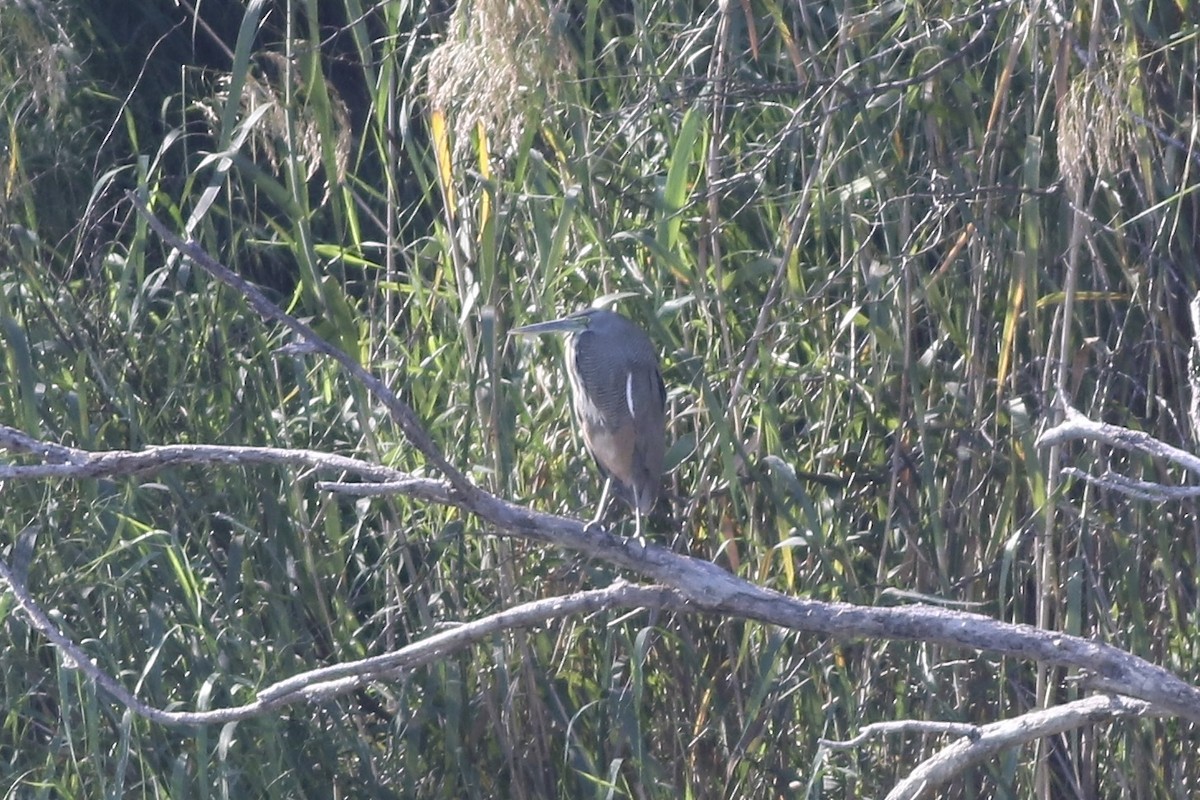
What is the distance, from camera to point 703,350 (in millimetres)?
2738

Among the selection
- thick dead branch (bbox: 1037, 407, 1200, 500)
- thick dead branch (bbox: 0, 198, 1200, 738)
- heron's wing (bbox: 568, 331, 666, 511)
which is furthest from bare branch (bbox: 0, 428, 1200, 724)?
heron's wing (bbox: 568, 331, 666, 511)

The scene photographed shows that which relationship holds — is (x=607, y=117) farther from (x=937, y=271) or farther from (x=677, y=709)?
(x=677, y=709)

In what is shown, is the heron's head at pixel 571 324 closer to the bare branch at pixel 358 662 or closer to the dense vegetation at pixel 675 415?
the dense vegetation at pixel 675 415

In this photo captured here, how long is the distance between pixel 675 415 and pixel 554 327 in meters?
0.41

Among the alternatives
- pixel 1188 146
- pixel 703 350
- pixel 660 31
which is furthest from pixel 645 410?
pixel 1188 146

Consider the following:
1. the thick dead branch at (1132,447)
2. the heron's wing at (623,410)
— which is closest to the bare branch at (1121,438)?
the thick dead branch at (1132,447)

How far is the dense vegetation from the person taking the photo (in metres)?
2.40

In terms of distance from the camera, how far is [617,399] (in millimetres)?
2648

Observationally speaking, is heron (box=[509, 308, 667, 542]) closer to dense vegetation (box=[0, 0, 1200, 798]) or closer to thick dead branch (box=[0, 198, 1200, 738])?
dense vegetation (box=[0, 0, 1200, 798])

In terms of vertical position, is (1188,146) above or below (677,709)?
above

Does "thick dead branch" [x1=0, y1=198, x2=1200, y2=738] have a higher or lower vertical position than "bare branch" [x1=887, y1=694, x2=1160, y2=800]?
higher

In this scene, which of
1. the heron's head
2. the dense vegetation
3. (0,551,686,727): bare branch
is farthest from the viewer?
the heron's head

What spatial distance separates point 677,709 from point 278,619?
2.46ft

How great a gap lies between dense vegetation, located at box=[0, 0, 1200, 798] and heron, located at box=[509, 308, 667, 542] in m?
0.07
